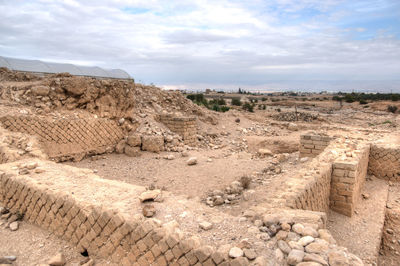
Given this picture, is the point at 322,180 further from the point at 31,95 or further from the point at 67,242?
the point at 31,95

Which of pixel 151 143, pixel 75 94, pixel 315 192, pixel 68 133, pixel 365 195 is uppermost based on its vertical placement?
pixel 75 94

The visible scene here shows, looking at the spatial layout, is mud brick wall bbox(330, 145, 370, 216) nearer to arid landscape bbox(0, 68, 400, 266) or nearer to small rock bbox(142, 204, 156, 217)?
arid landscape bbox(0, 68, 400, 266)

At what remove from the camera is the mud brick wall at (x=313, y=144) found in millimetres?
6879

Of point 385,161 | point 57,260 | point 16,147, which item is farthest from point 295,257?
point 16,147

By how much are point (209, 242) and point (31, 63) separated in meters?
12.3

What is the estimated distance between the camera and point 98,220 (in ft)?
10.2

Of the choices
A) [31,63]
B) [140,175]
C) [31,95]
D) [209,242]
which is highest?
[31,63]

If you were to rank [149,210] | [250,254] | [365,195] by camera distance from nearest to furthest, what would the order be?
[250,254] < [149,210] < [365,195]

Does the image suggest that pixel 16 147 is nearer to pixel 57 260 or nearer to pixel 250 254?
pixel 57 260

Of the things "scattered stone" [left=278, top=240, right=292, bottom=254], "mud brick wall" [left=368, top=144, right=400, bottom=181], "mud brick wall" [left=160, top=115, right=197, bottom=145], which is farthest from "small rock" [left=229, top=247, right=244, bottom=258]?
"mud brick wall" [left=160, top=115, right=197, bottom=145]

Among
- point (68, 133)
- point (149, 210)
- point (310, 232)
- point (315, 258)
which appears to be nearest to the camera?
point (315, 258)

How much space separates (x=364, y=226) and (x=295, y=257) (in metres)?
3.08

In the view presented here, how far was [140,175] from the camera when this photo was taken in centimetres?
689

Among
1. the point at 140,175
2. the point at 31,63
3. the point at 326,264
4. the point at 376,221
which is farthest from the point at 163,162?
the point at 31,63
